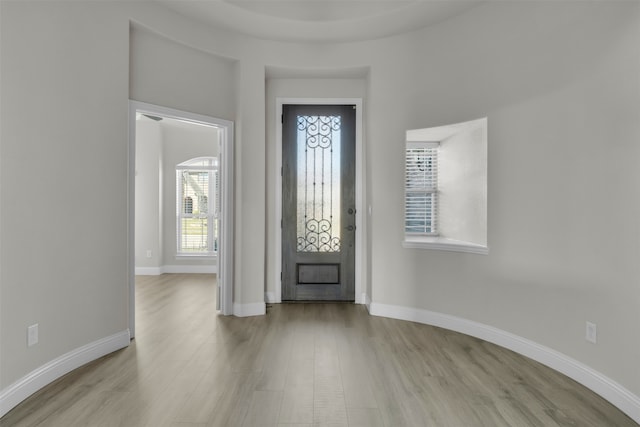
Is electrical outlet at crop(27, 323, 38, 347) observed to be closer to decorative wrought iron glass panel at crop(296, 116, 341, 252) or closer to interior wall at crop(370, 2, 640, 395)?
decorative wrought iron glass panel at crop(296, 116, 341, 252)

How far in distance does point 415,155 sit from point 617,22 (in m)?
2.51

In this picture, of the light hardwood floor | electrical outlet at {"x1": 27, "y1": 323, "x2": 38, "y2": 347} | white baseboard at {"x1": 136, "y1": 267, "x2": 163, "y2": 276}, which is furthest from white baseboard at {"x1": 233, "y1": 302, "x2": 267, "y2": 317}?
white baseboard at {"x1": 136, "y1": 267, "x2": 163, "y2": 276}

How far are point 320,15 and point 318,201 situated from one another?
82.6 inches

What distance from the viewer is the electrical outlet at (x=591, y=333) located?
2.48m

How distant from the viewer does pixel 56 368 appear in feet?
8.47

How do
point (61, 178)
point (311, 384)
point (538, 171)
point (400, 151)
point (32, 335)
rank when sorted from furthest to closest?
1. point (400, 151)
2. point (538, 171)
3. point (61, 178)
4. point (311, 384)
5. point (32, 335)

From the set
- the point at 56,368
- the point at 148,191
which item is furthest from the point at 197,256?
the point at 56,368

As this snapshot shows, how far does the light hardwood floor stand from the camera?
2.11 metres

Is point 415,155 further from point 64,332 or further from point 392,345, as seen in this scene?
point 64,332

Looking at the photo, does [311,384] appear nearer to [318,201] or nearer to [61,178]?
[61,178]

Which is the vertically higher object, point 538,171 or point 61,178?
point 538,171

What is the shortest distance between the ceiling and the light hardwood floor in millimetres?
3109

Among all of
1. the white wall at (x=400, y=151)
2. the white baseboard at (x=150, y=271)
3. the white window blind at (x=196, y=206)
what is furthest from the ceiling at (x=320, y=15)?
the white baseboard at (x=150, y=271)

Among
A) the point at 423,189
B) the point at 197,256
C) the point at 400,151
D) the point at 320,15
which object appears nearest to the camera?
the point at 320,15
